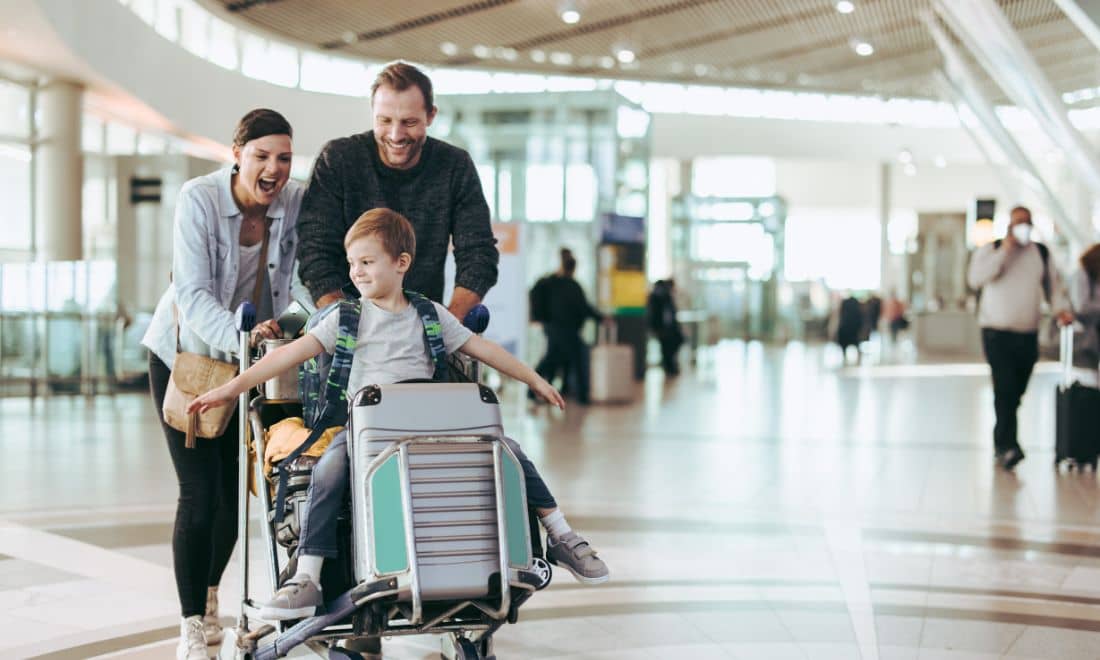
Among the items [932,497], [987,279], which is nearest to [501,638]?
[932,497]

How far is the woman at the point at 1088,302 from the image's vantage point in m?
9.66

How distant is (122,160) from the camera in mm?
17750

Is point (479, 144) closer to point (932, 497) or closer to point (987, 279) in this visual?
point (987, 279)

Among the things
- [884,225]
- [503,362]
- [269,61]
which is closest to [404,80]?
[503,362]

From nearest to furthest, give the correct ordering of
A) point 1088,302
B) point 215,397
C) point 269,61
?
point 215,397 → point 1088,302 → point 269,61

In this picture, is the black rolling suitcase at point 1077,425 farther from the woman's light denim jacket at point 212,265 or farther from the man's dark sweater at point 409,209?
the woman's light denim jacket at point 212,265

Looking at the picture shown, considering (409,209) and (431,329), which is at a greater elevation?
(409,209)

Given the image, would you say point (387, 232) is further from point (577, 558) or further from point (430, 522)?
point (577, 558)

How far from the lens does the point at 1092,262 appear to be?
9.65 meters

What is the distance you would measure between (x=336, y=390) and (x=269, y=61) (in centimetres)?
2560

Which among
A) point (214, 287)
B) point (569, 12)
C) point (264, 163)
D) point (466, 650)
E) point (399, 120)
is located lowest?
point (466, 650)

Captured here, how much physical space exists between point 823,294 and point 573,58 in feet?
72.3

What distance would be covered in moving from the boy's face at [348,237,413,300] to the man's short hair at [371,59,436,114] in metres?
0.52

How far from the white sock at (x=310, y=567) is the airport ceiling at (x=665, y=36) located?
69.5 feet
